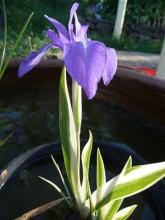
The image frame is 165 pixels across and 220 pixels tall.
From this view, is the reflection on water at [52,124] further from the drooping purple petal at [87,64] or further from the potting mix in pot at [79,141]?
the drooping purple petal at [87,64]

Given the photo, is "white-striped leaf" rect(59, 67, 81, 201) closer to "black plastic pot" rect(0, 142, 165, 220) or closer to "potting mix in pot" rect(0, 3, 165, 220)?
"potting mix in pot" rect(0, 3, 165, 220)

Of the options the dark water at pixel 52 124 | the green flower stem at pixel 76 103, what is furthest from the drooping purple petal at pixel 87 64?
the dark water at pixel 52 124

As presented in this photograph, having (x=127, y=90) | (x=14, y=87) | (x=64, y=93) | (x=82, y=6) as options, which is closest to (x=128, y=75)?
(x=127, y=90)

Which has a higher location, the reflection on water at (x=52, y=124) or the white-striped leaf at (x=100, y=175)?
the white-striped leaf at (x=100, y=175)

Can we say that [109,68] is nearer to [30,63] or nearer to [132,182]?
[30,63]

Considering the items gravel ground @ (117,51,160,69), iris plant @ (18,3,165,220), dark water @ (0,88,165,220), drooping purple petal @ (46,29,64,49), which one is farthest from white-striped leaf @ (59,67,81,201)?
gravel ground @ (117,51,160,69)

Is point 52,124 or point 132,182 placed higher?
point 132,182

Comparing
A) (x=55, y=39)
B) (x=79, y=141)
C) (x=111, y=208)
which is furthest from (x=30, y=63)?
(x=111, y=208)
